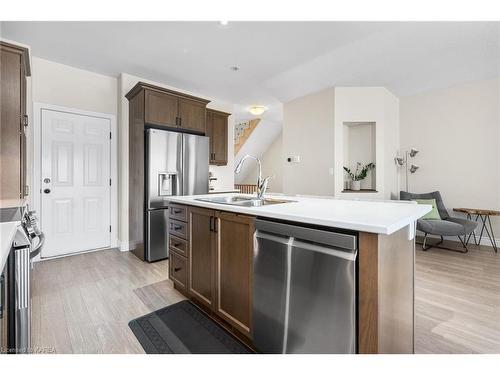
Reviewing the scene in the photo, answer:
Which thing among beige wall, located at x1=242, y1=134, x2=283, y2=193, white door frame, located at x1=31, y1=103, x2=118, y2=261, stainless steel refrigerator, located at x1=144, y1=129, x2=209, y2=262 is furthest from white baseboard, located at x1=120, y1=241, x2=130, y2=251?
beige wall, located at x1=242, y1=134, x2=283, y2=193

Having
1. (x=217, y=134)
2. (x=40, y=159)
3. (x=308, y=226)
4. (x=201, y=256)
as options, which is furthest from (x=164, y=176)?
(x=308, y=226)

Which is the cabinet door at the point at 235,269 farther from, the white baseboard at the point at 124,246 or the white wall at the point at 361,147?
the white wall at the point at 361,147

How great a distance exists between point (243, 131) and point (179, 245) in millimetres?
5681

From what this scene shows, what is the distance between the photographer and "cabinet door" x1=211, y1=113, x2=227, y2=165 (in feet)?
15.8

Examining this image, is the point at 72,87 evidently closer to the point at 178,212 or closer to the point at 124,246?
the point at 124,246

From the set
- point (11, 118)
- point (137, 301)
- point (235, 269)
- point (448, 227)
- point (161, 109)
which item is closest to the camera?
point (235, 269)

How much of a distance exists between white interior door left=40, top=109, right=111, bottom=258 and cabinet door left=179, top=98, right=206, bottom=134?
1.14 m

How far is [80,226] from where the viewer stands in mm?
3459

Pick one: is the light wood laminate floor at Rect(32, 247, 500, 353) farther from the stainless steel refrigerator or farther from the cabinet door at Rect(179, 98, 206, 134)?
the cabinet door at Rect(179, 98, 206, 134)

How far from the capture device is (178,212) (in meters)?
2.20

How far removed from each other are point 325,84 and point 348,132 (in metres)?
1.08
